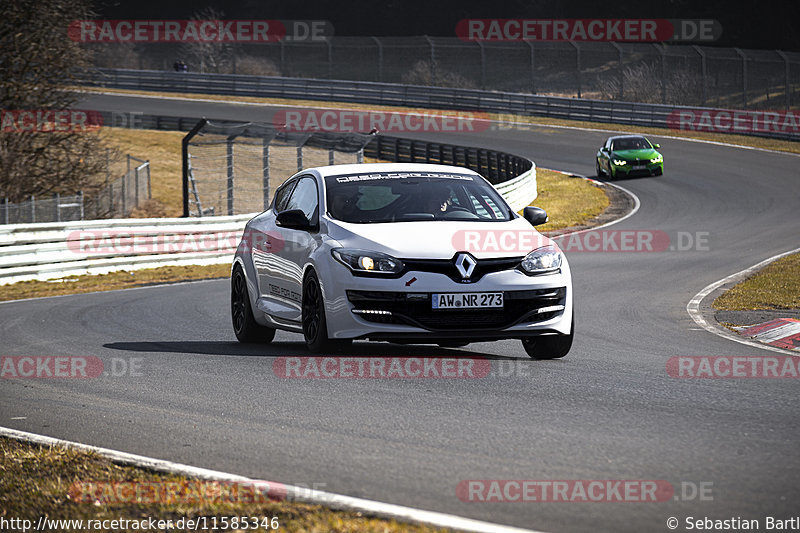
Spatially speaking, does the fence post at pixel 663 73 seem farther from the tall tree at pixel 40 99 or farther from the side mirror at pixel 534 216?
the side mirror at pixel 534 216

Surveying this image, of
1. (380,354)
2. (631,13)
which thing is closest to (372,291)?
(380,354)

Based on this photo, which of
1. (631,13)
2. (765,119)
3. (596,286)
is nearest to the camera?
(596,286)

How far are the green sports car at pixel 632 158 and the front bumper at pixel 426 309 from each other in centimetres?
2988

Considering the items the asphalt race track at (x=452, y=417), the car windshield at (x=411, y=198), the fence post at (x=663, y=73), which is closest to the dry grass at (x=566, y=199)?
the fence post at (x=663, y=73)

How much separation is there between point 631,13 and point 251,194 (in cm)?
4182

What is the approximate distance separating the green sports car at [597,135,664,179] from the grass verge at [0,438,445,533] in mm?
33411

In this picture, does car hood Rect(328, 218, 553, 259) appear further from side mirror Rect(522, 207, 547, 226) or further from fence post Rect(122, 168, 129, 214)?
fence post Rect(122, 168, 129, 214)

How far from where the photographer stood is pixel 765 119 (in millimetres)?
46812

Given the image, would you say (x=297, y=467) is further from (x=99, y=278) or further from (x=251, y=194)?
(x=251, y=194)

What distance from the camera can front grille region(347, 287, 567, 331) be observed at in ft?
28.5

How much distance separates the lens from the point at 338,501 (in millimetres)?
4918

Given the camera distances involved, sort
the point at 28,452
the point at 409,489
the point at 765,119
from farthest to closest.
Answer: the point at 765,119 → the point at 28,452 → the point at 409,489

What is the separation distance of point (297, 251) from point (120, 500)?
4899 millimetres

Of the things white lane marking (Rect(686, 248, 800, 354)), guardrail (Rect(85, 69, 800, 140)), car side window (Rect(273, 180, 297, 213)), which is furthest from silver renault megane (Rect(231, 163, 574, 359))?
guardrail (Rect(85, 69, 800, 140))
